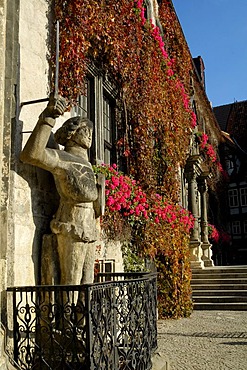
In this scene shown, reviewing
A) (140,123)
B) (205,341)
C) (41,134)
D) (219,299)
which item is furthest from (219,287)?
(41,134)

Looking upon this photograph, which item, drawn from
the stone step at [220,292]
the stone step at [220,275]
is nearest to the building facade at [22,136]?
the stone step at [220,292]

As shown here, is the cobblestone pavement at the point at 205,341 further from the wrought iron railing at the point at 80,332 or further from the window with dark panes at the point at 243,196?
the window with dark panes at the point at 243,196

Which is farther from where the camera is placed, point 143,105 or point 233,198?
point 233,198

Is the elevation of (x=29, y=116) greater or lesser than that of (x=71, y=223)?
greater

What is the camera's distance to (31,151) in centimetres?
377

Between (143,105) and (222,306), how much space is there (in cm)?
527

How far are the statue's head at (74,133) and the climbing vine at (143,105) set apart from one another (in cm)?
114

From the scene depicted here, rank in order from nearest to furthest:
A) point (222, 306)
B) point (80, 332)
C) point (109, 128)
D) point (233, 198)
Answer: point (80, 332)
point (109, 128)
point (222, 306)
point (233, 198)

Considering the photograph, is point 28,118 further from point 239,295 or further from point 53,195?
point 239,295

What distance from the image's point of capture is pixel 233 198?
24.1 metres

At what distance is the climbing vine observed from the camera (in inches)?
224

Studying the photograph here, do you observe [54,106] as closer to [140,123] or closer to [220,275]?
[140,123]

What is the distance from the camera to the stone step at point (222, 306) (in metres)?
10.3

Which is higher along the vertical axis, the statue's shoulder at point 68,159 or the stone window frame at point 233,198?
the stone window frame at point 233,198
